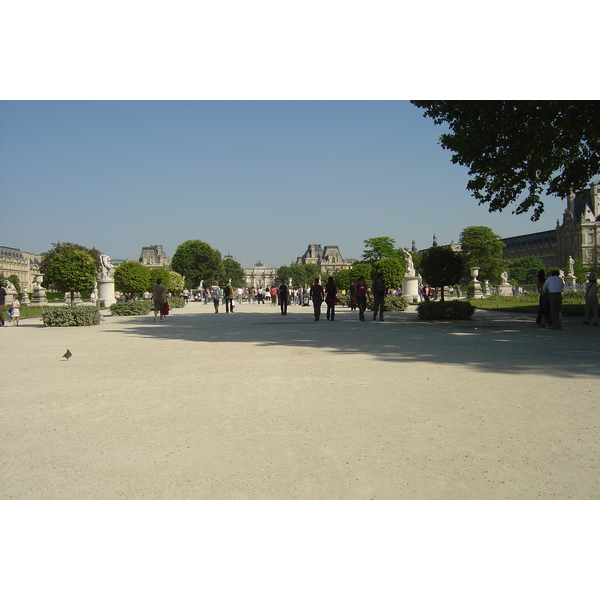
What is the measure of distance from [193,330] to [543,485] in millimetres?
13629

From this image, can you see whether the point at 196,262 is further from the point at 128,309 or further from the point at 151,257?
the point at 128,309

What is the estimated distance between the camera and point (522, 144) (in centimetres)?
1544

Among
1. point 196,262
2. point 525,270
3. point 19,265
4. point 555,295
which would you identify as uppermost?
point 19,265

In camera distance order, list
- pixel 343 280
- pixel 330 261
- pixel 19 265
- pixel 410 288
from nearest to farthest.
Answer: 1. pixel 410 288
2. pixel 343 280
3. pixel 19 265
4. pixel 330 261

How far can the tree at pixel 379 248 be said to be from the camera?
89125mm

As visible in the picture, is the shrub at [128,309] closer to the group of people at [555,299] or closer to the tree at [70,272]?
the tree at [70,272]

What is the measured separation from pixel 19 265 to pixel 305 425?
143 meters

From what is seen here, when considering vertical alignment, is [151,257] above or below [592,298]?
above

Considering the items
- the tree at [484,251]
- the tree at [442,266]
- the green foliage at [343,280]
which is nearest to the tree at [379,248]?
the tree at [484,251]

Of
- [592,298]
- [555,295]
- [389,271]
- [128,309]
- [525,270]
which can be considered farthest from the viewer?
[525,270]

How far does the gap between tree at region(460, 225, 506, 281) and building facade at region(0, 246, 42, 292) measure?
92.2m

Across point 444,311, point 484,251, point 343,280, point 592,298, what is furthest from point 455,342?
point 484,251

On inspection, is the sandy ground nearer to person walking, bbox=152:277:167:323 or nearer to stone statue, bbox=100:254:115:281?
person walking, bbox=152:277:167:323

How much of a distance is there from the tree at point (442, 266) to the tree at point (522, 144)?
228 cm
